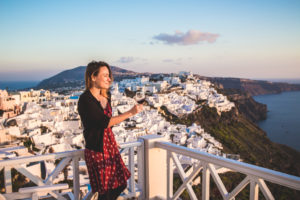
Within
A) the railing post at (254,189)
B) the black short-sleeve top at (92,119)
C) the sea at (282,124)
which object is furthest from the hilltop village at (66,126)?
the sea at (282,124)

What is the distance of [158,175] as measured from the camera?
2.49m

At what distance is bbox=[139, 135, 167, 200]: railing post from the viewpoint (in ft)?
7.84

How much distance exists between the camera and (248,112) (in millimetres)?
66062

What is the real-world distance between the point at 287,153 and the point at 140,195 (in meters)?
39.6

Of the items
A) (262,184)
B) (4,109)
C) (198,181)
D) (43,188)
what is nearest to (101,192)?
(43,188)

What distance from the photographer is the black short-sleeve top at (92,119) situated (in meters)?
1.49

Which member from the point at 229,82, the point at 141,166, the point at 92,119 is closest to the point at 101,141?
the point at 92,119

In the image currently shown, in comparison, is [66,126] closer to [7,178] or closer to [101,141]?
[7,178]

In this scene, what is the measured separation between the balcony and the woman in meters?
0.27

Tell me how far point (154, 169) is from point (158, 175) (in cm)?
10

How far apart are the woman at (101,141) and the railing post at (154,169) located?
66cm

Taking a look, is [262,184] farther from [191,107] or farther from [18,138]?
[191,107]

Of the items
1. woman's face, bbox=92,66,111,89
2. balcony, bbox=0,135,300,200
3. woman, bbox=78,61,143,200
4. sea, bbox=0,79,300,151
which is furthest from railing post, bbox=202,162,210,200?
sea, bbox=0,79,300,151

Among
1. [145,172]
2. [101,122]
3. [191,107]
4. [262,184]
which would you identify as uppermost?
[101,122]
